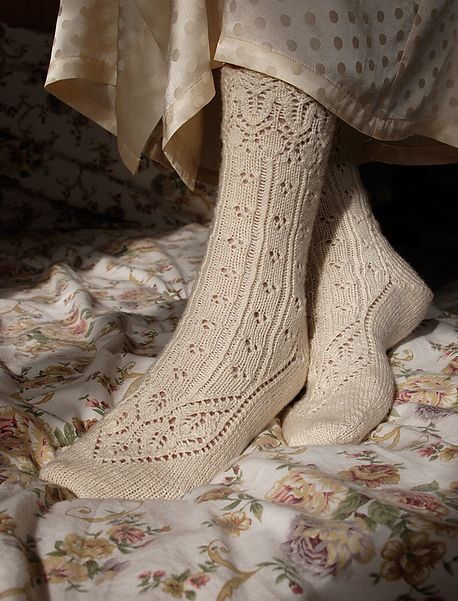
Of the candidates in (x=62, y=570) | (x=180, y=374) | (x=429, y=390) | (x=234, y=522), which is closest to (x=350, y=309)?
(x=429, y=390)

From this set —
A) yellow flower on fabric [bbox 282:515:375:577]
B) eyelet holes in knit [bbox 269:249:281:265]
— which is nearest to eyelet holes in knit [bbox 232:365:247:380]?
eyelet holes in knit [bbox 269:249:281:265]

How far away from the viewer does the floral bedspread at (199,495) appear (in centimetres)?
54

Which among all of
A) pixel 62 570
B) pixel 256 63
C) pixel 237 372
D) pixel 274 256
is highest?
pixel 256 63

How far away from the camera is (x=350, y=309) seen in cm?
91

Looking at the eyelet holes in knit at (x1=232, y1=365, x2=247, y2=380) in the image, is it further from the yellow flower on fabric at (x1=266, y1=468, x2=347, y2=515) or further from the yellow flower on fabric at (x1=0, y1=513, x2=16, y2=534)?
the yellow flower on fabric at (x1=0, y1=513, x2=16, y2=534)

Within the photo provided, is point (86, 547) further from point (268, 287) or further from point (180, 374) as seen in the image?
point (268, 287)

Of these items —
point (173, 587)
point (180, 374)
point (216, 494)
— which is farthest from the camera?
point (180, 374)

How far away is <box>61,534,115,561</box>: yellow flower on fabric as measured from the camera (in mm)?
583

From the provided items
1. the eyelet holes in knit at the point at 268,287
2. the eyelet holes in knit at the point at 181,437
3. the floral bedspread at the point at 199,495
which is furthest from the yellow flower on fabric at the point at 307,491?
the eyelet holes in knit at the point at 268,287

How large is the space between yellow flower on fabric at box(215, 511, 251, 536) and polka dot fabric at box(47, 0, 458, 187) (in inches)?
14.4

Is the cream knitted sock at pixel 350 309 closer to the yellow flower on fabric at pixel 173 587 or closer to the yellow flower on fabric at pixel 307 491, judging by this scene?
the yellow flower on fabric at pixel 307 491

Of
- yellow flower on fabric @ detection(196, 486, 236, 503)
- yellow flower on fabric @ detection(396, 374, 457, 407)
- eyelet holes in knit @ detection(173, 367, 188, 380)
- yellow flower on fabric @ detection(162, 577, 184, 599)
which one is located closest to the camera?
yellow flower on fabric @ detection(162, 577, 184, 599)

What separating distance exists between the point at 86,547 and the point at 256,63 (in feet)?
1.41

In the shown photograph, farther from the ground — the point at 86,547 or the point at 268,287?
the point at 268,287
